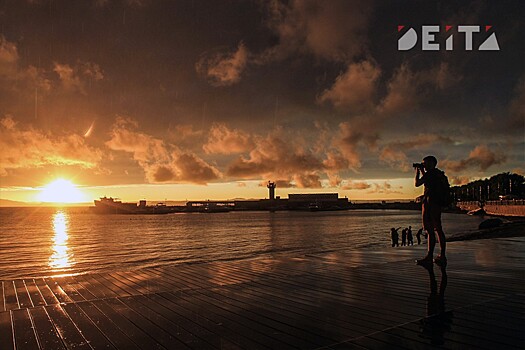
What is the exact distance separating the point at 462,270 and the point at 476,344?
17.8 feet

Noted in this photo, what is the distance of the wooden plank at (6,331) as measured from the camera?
4.36 metres

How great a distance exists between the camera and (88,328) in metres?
4.92

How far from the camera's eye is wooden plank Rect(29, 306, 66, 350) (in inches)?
170

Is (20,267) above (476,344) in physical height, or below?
below

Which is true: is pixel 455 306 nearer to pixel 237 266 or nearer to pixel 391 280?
pixel 391 280

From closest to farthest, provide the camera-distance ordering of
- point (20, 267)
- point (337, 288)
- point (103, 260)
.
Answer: point (337, 288), point (20, 267), point (103, 260)

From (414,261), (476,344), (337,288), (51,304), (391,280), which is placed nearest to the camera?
(476,344)

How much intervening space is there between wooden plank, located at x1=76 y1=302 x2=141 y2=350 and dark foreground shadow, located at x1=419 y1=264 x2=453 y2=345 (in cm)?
344

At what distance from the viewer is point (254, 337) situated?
4.50m

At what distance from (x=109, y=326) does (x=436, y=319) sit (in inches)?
174

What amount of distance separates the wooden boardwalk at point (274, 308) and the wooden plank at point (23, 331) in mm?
13

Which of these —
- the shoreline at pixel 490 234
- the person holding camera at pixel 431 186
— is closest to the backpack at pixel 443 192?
the person holding camera at pixel 431 186

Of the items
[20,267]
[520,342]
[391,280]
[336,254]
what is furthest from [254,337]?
[20,267]

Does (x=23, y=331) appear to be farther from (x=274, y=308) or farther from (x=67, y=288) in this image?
(x=274, y=308)
